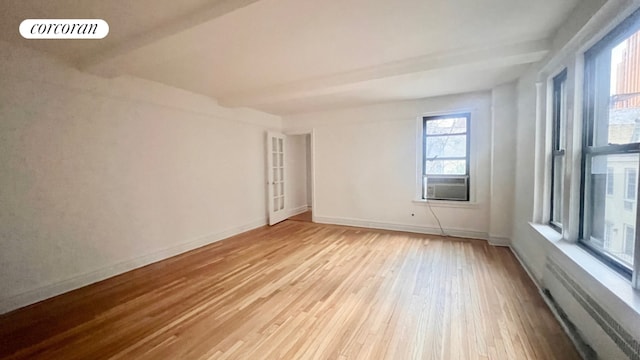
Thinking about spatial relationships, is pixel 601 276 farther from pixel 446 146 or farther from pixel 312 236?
pixel 312 236

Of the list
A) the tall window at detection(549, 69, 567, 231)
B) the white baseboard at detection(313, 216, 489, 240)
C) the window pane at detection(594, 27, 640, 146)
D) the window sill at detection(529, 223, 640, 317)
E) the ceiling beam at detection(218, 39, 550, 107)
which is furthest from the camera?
the white baseboard at detection(313, 216, 489, 240)

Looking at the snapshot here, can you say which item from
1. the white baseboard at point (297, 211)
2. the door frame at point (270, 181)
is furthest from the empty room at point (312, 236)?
the white baseboard at point (297, 211)

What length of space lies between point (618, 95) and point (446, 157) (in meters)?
3.08

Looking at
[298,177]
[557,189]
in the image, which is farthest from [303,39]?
[298,177]

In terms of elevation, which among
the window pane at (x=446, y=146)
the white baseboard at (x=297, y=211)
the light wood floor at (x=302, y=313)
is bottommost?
the light wood floor at (x=302, y=313)

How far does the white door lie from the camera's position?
5.86m

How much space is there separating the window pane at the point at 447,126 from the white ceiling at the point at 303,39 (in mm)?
1108

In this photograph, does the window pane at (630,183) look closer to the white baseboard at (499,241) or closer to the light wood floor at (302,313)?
the light wood floor at (302,313)

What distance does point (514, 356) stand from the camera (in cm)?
177

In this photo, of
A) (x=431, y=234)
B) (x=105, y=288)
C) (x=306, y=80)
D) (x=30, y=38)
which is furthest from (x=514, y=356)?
(x=30, y=38)

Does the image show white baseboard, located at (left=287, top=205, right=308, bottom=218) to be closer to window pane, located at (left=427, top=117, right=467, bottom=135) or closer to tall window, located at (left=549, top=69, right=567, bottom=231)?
window pane, located at (left=427, top=117, right=467, bottom=135)

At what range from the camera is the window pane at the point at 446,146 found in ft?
15.5

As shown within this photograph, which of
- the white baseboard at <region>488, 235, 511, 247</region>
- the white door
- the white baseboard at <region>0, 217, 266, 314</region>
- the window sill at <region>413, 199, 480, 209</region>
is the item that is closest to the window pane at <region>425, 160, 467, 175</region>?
the window sill at <region>413, 199, 480, 209</region>

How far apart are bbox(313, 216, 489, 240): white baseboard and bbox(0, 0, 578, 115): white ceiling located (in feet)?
8.54
